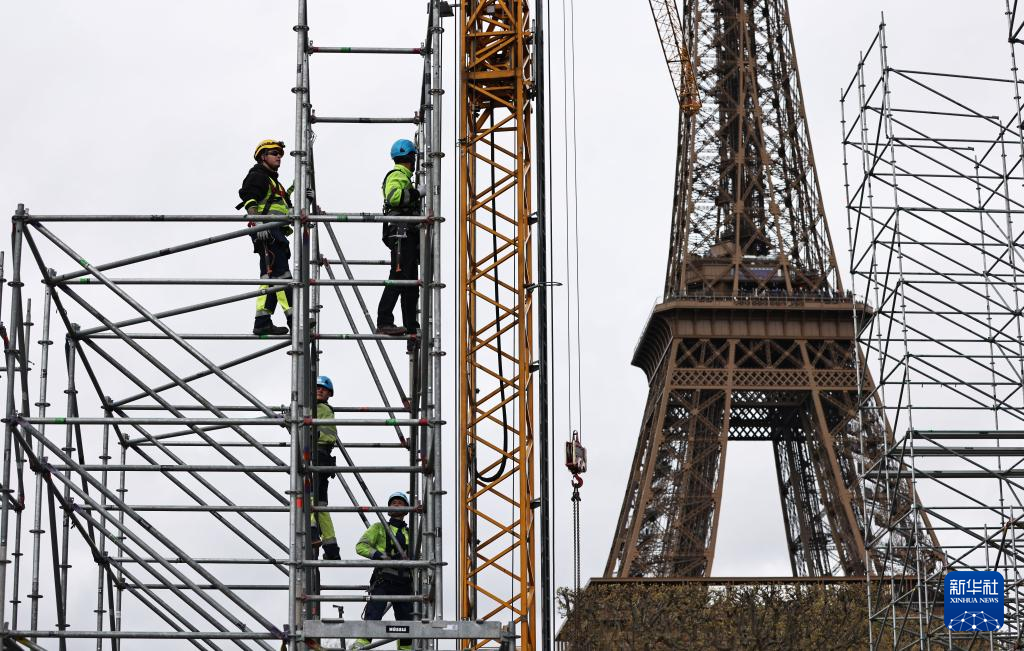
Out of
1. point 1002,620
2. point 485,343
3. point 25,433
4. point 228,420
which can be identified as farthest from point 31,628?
point 485,343

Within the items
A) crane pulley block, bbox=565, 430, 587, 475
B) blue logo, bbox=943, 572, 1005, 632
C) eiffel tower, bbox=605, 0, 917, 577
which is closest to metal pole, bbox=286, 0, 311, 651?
blue logo, bbox=943, 572, 1005, 632

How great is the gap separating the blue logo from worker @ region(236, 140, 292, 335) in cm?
1088

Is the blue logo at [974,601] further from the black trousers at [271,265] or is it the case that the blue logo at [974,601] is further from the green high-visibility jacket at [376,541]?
the black trousers at [271,265]

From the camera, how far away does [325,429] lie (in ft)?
47.4

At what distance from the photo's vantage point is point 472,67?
96.6 ft

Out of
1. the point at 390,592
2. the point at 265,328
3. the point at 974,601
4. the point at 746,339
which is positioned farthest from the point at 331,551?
the point at 746,339

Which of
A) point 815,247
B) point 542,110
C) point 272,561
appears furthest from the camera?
point 815,247

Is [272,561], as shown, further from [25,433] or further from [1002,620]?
[1002,620]

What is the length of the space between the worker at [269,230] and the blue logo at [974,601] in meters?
10.9

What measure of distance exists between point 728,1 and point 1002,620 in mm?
42811

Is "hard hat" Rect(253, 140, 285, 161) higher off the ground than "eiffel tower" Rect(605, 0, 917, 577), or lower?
lower

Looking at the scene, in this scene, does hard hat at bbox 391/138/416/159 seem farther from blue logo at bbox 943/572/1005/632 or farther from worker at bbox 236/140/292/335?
blue logo at bbox 943/572/1005/632

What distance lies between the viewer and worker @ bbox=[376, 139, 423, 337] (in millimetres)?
14906

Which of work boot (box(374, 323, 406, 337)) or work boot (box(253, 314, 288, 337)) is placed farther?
work boot (box(374, 323, 406, 337))
